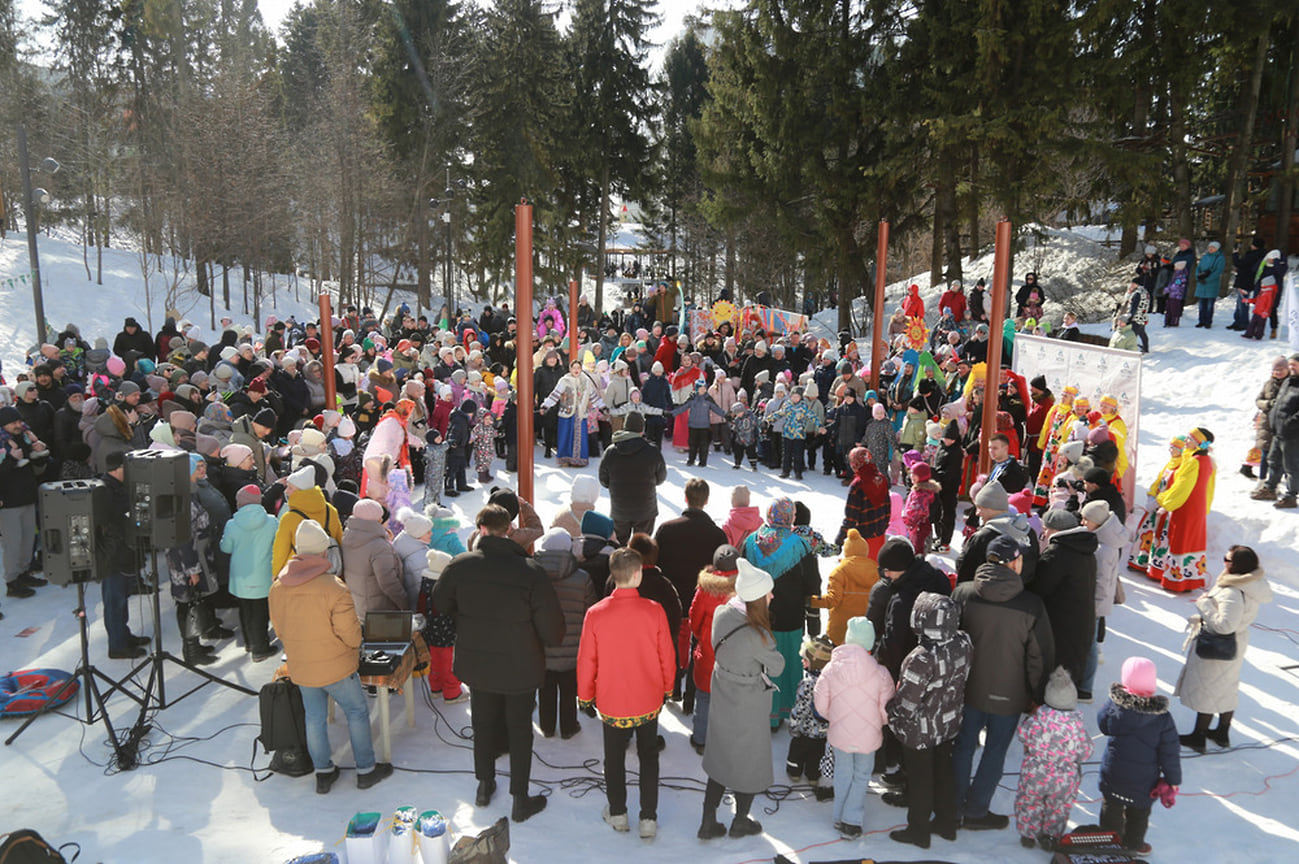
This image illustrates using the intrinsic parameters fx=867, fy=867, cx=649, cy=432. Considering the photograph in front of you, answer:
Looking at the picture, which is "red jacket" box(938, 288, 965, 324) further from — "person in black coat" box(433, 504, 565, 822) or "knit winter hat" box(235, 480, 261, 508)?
"person in black coat" box(433, 504, 565, 822)

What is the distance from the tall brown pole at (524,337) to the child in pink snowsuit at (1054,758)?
12.7ft

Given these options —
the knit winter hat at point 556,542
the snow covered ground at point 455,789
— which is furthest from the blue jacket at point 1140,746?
the knit winter hat at point 556,542

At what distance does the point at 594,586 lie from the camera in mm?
5891

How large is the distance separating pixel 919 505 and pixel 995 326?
75.4 inches

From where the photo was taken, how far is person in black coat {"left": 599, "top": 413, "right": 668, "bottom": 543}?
801 centimetres

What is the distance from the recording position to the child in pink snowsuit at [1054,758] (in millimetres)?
4883

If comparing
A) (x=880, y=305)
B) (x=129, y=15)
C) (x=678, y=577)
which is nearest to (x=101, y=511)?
(x=678, y=577)

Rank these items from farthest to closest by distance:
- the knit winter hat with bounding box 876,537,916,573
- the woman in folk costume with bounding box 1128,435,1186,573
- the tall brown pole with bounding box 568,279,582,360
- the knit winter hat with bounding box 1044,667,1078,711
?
the tall brown pole with bounding box 568,279,582,360, the woman in folk costume with bounding box 1128,435,1186,573, the knit winter hat with bounding box 876,537,916,573, the knit winter hat with bounding box 1044,667,1078,711

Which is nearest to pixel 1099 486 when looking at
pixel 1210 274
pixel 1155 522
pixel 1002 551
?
pixel 1155 522

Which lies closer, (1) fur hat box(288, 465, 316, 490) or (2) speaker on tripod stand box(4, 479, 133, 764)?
(2) speaker on tripod stand box(4, 479, 133, 764)

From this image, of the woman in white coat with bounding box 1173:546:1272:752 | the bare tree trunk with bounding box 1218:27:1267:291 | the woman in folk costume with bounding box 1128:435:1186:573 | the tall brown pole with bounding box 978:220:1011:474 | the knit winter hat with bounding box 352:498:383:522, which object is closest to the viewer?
the woman in white coat with bounding box 1173:546:1272:752

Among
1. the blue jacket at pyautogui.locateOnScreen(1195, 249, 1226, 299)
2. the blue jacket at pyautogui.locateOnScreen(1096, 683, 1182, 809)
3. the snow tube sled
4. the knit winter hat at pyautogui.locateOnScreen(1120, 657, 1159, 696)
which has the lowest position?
the snow tube sled

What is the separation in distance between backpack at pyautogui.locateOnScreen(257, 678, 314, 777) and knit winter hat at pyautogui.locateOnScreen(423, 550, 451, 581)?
1.17 meters

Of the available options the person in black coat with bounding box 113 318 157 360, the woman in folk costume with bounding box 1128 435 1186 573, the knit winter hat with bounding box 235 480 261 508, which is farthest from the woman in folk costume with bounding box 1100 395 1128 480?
the person in black coat with bounding box 113 318 157 360
